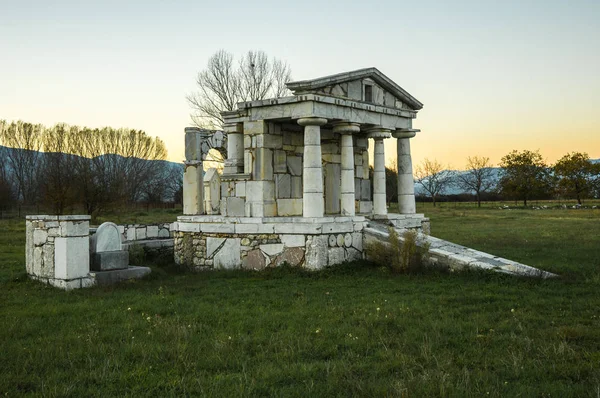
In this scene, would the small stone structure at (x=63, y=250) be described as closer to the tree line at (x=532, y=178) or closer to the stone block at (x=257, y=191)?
the stone block at (x=257, y=191)

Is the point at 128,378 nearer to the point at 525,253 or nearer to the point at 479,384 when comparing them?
the point at 479,384

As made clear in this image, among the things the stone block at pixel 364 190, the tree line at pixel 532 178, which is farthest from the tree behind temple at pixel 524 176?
the stone block at pixel 364 190

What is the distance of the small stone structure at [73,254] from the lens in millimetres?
10211

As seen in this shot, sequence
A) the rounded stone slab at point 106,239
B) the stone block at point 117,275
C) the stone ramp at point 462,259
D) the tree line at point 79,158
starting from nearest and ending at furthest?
the stone ramp at point 462,259 → the stone block at point 117,275 → the rounded stone slab at point 106,239 → the tree line at point 79,158

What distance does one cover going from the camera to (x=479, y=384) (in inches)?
194

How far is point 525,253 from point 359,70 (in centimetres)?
686

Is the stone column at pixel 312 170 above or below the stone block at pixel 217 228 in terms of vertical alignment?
above

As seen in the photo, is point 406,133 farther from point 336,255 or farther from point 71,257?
point 71,257

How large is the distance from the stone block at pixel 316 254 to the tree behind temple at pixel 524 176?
167ft

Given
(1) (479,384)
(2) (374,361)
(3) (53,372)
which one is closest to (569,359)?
(1) (479,384)

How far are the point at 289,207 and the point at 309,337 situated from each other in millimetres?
7563

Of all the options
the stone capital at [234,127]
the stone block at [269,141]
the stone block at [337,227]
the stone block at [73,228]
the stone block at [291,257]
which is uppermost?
the stone capital at [234,127]

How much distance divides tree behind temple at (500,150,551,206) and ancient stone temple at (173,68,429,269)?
47.9 metres

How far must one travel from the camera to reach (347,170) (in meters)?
13.6
